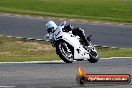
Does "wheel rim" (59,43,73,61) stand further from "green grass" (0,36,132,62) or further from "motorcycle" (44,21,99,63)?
"green grass" (0,36,132,62)

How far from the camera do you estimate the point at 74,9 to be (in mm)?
42750

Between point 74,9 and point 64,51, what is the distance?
87.5ft

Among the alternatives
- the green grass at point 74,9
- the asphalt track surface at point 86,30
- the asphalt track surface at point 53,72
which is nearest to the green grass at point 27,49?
the asphalt track surface at point 86,30

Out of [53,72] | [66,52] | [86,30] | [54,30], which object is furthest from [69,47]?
[86,30]

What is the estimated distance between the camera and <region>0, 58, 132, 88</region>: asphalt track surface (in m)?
12.4

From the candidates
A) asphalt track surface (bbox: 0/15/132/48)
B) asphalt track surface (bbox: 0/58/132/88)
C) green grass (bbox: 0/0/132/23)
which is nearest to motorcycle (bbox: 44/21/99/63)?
asphalt track surface (bbox: 0/58/132/88)

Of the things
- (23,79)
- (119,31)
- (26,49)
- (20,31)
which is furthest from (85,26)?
(23,79)

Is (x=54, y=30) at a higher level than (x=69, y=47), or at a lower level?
higher

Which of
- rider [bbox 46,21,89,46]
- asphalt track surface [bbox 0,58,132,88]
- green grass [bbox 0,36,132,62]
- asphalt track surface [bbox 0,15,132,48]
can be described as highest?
rider [bbox 46,21,89,46]

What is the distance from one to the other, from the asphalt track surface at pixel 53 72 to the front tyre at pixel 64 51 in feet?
0.63

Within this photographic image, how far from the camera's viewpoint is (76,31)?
16875mm

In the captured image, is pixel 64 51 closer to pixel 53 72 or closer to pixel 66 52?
pixel 66 52

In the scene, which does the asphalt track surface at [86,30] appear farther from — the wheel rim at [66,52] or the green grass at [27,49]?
the wheel rim at [66,52]

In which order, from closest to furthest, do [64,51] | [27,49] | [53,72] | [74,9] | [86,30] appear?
[53,72], [64,51], [27,49], [86,30], [74,9]
